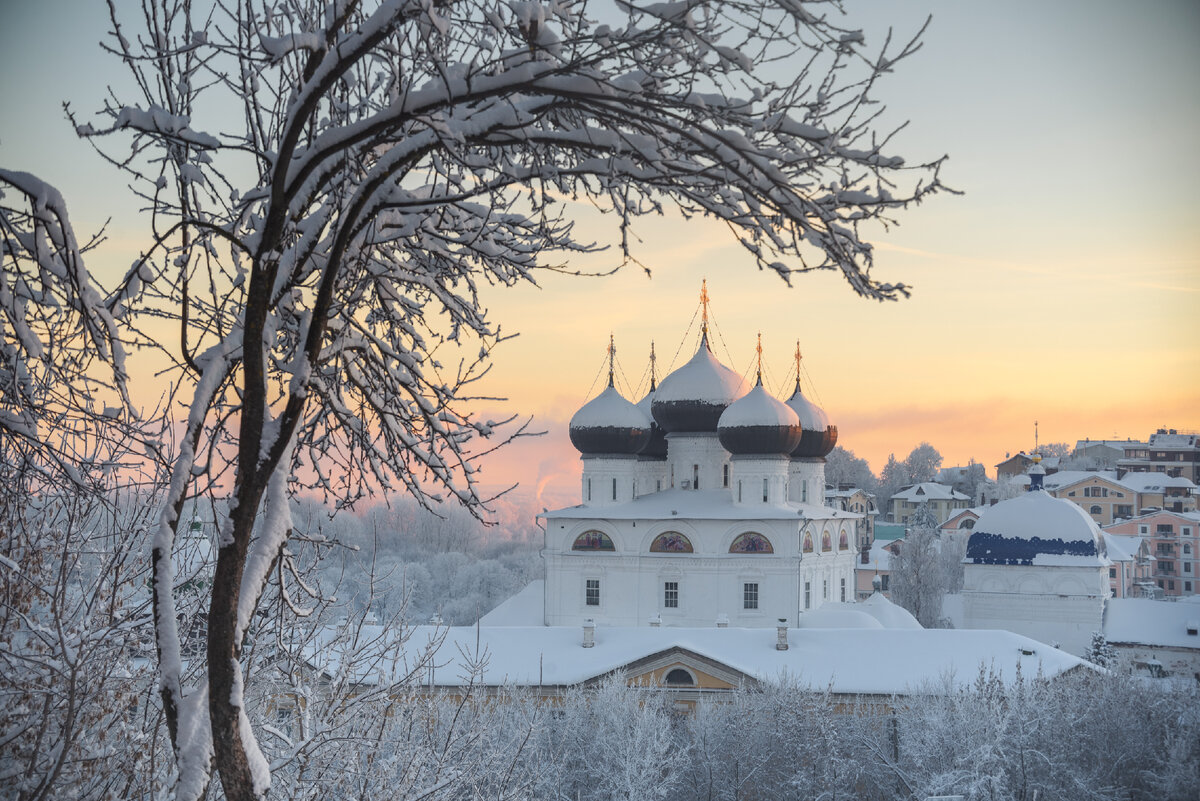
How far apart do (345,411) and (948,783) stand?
14160 millimetres

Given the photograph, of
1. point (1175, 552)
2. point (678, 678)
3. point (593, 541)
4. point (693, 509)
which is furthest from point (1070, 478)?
point (678, 678)

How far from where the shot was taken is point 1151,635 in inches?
1328

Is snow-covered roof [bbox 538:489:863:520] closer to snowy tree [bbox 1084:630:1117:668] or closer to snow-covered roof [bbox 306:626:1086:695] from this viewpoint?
snow-covered roof [bbox 306:626:1086:695]

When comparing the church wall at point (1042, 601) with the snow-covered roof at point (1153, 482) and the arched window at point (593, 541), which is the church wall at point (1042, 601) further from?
the snow-covered roof at point (1153, 482)

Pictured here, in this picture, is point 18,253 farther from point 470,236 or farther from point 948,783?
point 948,783

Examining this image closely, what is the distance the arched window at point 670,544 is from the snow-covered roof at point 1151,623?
41.3 ft

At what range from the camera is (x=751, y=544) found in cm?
3156

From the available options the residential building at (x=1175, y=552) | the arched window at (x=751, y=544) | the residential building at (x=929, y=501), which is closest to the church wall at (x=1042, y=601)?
the arched window at (x=751, y=544)

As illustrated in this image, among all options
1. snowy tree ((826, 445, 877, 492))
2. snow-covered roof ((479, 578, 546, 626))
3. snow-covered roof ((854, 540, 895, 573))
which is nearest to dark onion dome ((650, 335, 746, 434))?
snow-covered roof ((479, 578, 546, 626))

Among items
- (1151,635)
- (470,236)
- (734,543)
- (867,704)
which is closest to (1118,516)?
(1151,635)

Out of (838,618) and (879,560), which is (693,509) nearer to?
(838,618)

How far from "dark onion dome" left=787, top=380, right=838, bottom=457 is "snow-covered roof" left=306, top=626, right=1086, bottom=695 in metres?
10.3

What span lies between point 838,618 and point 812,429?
6.76 m

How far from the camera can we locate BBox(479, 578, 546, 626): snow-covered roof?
1323 inches
